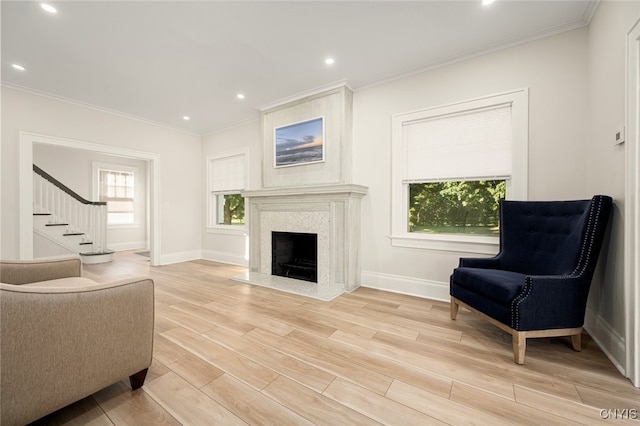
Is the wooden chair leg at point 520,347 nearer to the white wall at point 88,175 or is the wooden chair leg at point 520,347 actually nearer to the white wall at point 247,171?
the white wall at point 247,171

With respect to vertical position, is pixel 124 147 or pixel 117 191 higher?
pixel 124 147

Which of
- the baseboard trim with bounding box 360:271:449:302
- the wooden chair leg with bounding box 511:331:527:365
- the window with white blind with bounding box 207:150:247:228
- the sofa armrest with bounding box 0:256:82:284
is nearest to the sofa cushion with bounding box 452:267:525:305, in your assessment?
the wooden chair leg with bounding box 511:331:527:365

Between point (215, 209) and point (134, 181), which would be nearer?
point (215, 209)

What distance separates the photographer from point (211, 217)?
18.1ft

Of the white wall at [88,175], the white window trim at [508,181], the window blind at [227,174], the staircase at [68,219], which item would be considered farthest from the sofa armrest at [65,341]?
the white wall at [88,175]

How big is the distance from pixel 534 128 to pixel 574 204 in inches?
33.8

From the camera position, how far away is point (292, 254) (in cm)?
414

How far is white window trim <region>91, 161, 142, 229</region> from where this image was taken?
651 cm

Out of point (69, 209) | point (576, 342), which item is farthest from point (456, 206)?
point (69, 209)

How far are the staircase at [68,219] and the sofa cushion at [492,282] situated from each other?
6.75 metres

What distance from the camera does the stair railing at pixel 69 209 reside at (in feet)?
17.2

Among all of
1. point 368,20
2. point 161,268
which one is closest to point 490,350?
point 368,20

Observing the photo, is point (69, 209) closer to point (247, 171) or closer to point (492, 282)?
point (247, 171)

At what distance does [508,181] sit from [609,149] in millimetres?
797
